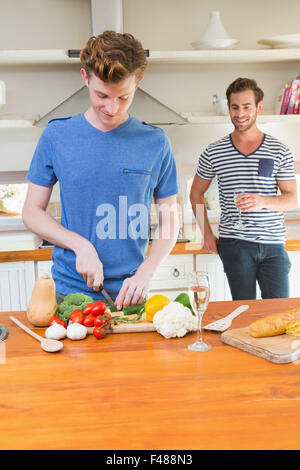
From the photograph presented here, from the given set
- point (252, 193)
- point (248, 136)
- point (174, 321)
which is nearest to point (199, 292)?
point (174, 321)

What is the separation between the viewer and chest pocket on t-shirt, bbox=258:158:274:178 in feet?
8.57

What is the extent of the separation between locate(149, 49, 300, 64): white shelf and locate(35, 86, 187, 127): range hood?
365 millimetres

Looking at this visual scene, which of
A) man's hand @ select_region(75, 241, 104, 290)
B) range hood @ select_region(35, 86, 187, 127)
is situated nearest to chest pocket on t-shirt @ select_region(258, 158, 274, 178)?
range hood @ select_region(35, 86, 187, 127)

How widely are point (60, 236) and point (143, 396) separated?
713mm

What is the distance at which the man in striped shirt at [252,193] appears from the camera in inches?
103

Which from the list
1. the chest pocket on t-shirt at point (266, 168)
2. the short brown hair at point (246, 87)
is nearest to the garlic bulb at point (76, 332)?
the chest pocket on t-shirt at point (266, 168)

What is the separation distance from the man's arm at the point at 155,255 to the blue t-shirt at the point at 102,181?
0.08 m

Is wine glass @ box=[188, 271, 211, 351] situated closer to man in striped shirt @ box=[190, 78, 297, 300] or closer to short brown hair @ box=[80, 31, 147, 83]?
short brown hair @ box=[80, 31, 147, 83]

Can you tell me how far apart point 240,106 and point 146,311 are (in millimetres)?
1673

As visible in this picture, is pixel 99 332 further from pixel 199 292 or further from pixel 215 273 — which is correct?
pixel 215 273


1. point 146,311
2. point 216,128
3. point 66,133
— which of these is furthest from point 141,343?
point 216,128

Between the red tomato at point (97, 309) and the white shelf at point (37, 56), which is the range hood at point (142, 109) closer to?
the white shelf at point (37, 56)

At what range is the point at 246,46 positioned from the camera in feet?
11.2

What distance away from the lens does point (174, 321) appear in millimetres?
1276
